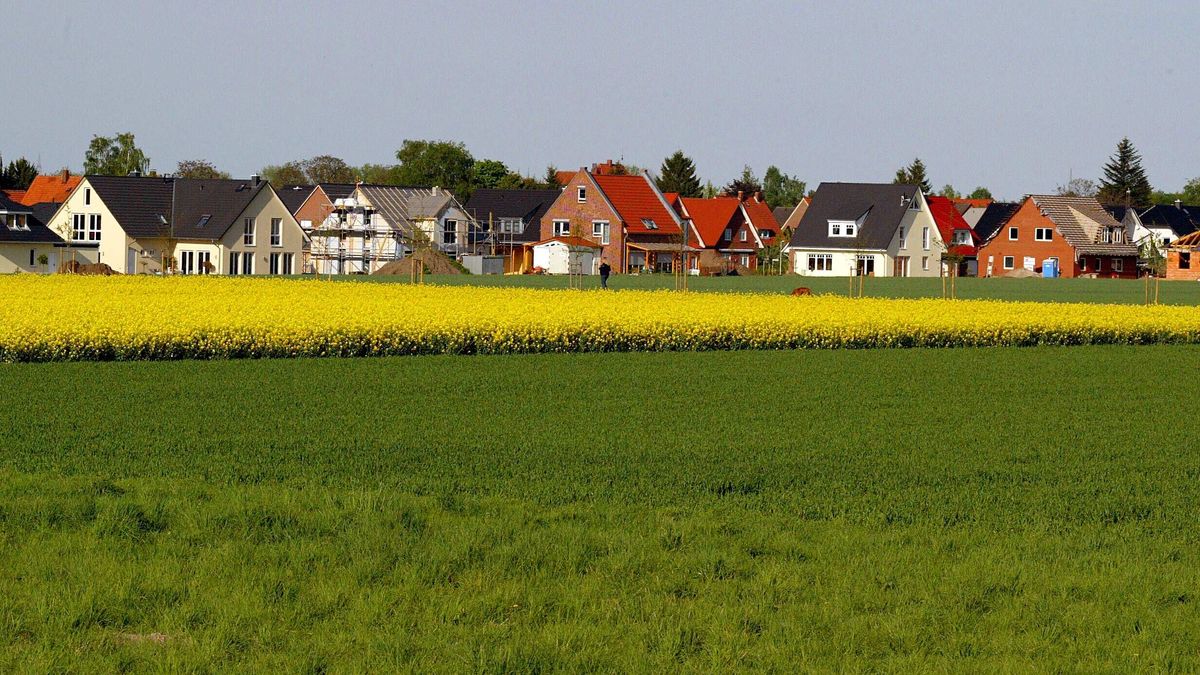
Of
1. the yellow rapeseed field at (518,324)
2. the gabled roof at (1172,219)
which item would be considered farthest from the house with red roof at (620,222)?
the yellow rapeseed field at (518,324)

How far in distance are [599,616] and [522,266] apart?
10300cm

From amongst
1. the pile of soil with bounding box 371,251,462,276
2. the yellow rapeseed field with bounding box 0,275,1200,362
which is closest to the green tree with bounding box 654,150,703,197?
the pile of soil with bounding box 371,251,462,276

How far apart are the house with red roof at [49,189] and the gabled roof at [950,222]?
6873cm

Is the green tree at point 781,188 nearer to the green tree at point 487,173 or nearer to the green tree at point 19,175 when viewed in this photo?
the green tree at point 487,173

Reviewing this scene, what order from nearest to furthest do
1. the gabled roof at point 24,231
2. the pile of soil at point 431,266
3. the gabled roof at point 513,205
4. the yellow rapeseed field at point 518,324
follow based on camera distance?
the yellow rapeseed field at point 518,324
the gabled roof at point 24,231
the pile of soil at point 431,266
the gabled roof at point 513,205

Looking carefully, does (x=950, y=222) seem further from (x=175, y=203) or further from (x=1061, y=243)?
(x=175, y=203)

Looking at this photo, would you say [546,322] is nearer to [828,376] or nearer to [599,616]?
[828,376]

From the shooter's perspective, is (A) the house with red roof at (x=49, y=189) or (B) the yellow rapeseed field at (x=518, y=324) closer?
(B) the yellow rapeseed field at (x=518, y=324)

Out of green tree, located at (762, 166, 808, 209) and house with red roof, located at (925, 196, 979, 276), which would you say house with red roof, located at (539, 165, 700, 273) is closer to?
house with red roof, located at (925, 196, 979, 276)

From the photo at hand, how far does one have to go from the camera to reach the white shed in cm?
10338

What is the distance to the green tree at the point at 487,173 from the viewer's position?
153 meters

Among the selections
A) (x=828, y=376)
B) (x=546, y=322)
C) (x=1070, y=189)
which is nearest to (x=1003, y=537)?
(x=828, y=376)

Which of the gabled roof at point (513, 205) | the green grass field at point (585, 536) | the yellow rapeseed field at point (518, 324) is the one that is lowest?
the green grass field at point (585, 536)

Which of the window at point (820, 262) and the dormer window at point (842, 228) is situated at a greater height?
the dormer window at point (842, 228)
